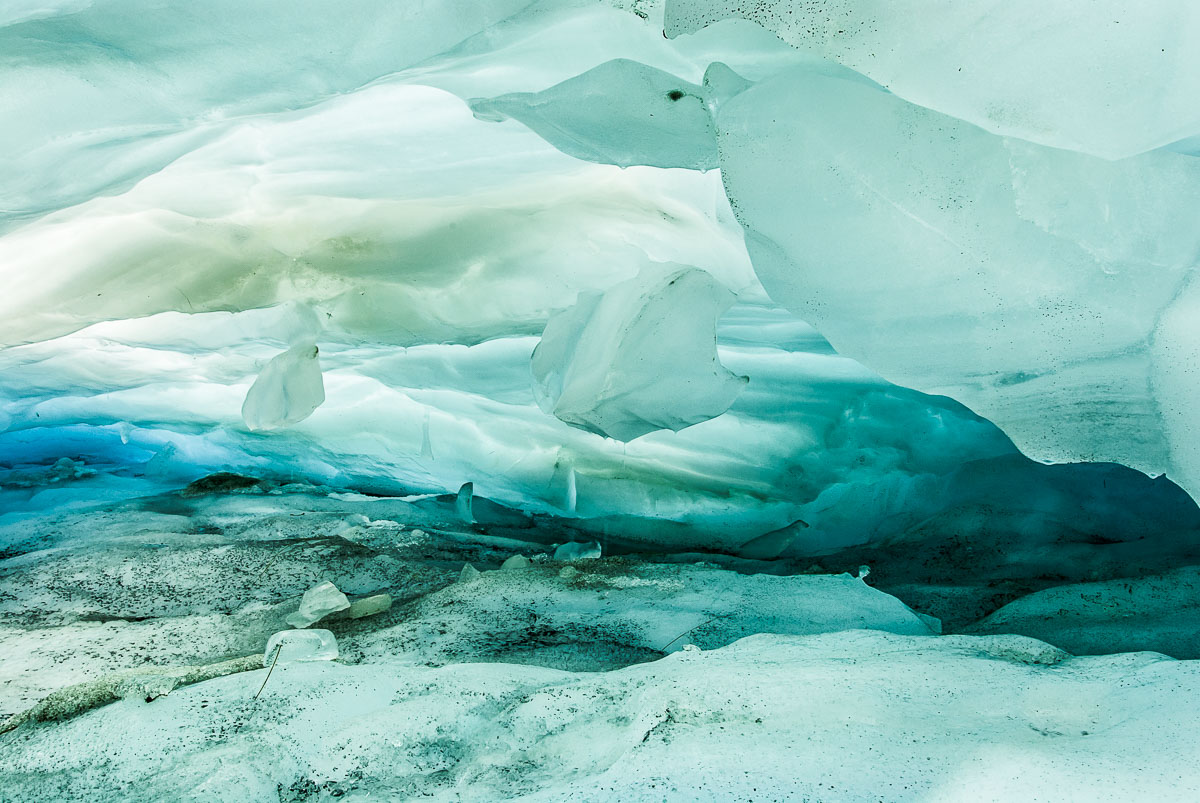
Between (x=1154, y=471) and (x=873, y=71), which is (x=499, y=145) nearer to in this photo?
(x=873, y=71)

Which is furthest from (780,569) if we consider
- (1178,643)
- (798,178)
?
(798,178)

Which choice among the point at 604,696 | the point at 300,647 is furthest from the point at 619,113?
the point at 300,647

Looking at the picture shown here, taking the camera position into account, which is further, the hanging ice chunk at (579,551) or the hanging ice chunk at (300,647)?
the hanging ice chunk at (579,551)

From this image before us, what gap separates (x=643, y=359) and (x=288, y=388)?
6.24 ft

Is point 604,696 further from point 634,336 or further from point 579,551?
point 579,551

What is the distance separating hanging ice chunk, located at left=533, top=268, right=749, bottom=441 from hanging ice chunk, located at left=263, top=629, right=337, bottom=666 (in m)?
1.10

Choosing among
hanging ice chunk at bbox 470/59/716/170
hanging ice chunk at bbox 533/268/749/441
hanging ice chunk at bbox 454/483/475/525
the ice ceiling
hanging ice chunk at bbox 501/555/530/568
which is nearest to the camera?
the ice ceiling

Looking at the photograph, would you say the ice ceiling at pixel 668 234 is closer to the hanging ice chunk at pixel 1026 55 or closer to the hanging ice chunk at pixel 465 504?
the hanging ice chunk at pixel 1026 55

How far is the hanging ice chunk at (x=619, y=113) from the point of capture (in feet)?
6.97

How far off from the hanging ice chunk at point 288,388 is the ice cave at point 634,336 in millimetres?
19

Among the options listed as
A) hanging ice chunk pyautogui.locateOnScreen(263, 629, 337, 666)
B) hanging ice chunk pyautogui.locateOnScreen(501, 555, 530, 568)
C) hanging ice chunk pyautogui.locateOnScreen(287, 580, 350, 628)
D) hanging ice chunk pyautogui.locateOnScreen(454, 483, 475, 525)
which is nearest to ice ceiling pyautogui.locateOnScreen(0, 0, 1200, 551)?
hanging ice chunk pyautogui.locateOnScreen(454, 483, 475, 525)

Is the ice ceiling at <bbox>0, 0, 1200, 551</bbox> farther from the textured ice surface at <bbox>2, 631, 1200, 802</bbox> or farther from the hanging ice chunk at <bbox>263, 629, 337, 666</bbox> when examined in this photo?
the hanging ice chunk at <bbox>263, 629, 337, 666</bbox>

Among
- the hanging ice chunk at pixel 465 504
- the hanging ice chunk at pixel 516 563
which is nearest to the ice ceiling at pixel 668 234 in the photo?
the hanging ice chunk at pixel 465 504

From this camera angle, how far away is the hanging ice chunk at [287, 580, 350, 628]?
2447 mm
